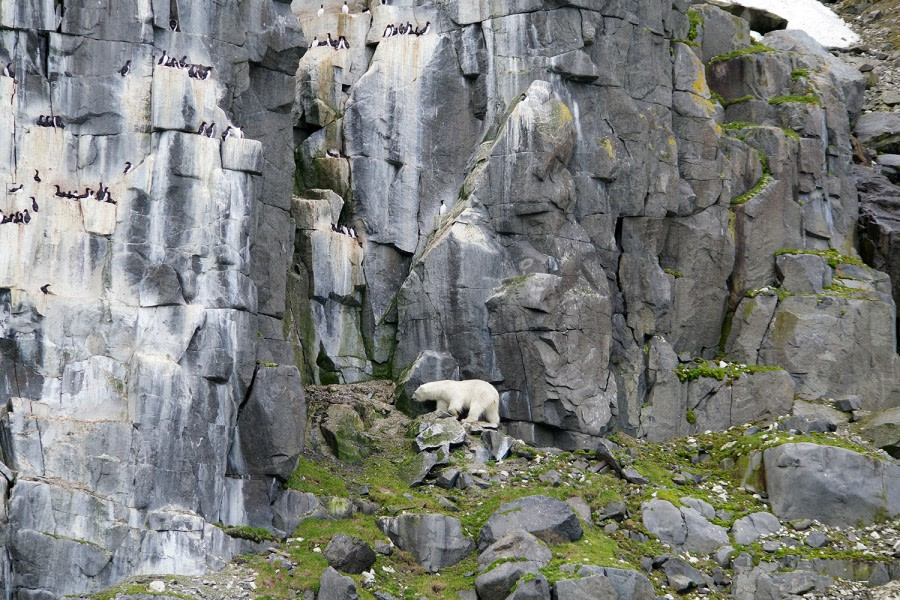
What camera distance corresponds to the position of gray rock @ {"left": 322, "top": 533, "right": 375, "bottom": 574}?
3894cm

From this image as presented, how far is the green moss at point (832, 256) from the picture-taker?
2119 inches

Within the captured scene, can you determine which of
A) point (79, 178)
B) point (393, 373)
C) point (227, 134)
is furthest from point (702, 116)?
point (79, 178)

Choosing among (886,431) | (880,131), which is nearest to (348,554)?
(886,431)

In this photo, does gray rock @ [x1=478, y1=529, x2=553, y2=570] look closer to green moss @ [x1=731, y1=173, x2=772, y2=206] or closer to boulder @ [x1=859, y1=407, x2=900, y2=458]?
boulder @ [x1=859, y1=407, x2=900, y2=458]

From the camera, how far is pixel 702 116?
177ft

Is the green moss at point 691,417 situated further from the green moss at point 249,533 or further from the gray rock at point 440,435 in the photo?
the green moss at point 249,533

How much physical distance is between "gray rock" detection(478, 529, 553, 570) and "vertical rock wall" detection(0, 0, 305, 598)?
6443mm

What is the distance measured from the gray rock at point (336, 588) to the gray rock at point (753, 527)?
1159cm

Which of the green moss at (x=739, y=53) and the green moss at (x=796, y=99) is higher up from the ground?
the green moss at (x=739, y=53)

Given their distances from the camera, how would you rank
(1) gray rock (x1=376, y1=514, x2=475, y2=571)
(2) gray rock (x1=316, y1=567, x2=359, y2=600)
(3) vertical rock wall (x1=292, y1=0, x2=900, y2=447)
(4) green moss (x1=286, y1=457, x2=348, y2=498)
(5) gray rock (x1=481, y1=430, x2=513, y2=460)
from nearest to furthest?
(2) gray rock (x1=316, y1=567, x2=359, y2=600) < (1) gray rock (x1=376, y1=514, x2=475, y2=571) < (4) green moss (x1=286, y1=457, x2=348, y2=498) < (5) gray rock (x1=481, y1=430, x2=513, y2=460) < (3) vertical rock wall (x1=292, y1=0, x2=900, y2=447)

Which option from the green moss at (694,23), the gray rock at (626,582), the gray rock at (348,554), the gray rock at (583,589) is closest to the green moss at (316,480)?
the gray rock at (348,554)

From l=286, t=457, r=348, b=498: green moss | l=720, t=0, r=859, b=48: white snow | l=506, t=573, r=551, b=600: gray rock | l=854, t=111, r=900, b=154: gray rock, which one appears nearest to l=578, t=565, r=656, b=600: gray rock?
l=506, t=573, r=551, b=600: gray rock

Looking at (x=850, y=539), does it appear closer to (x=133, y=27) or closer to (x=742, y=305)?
(x=742, y=305)

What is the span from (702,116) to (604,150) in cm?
542
